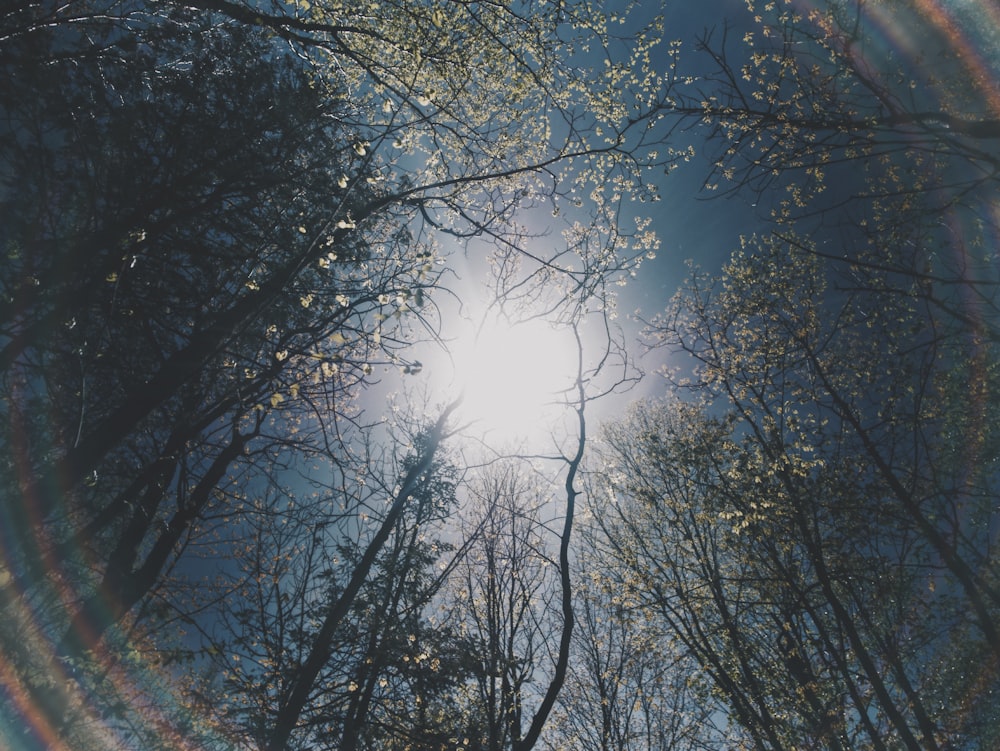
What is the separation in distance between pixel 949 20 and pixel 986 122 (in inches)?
117

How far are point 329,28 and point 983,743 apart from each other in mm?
15669

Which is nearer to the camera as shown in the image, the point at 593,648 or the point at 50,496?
the point at 50,496

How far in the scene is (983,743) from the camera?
8.81 metres

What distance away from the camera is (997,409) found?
329 inches

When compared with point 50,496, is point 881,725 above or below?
above

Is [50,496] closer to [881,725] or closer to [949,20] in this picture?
[949,20]

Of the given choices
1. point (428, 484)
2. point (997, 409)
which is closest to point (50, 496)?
point (428, 484)

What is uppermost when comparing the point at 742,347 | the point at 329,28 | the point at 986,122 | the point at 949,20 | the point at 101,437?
the point at 742,347

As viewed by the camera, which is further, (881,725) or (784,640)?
(784,640)

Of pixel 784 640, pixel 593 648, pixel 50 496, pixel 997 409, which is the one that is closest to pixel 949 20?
pixel 997 409

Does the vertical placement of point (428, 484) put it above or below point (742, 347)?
below

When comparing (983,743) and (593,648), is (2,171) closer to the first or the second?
(593,648)

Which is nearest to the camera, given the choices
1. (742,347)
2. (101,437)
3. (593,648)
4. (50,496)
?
(101,437)

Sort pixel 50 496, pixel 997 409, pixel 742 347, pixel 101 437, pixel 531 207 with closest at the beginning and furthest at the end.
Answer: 1. pixel 101 437
2. pixel 50 496
3. pixel 531 207
4. pixel 997 409
5. pixel 742 347
